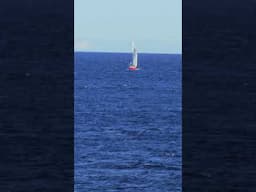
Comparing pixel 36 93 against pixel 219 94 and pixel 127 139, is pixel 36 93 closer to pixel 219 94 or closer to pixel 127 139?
pixel 219 94

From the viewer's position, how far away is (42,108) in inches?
757

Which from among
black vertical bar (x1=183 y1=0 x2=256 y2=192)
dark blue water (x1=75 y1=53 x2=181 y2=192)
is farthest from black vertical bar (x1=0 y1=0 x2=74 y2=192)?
dark blue water (x1=75 y1=53 x2=181 y2=192)

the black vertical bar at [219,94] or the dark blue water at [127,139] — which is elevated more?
the black vertical bar at [219,94]

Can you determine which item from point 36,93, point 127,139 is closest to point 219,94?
point 36,93

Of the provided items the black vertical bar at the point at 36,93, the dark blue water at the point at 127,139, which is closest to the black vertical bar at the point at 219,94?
the black vertical bar at the point at 36,93

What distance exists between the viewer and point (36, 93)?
63.3ft

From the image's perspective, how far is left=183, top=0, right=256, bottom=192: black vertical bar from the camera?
1917cm

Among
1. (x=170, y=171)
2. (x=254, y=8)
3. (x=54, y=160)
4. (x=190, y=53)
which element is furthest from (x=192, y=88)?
(x=170, y=171)

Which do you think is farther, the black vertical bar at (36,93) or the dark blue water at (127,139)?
the dark blue water at (127,139)

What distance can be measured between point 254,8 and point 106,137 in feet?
188

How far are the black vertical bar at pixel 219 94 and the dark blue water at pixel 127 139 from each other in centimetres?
3973

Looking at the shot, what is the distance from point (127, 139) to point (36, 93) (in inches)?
2217

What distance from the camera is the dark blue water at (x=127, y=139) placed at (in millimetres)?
61688

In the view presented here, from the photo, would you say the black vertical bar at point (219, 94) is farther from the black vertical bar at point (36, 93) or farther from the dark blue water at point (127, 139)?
the dark blue water at point (127, 139)
